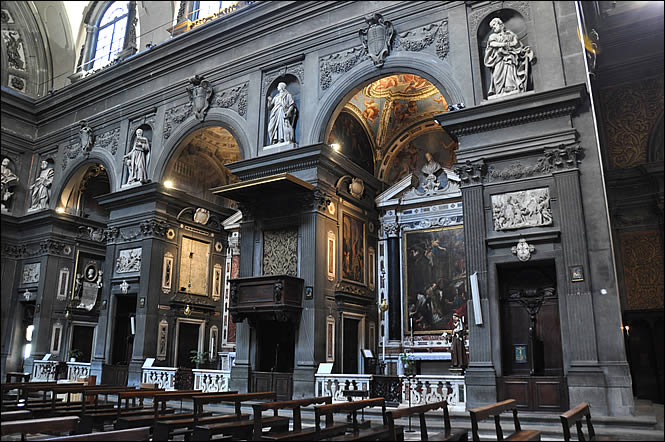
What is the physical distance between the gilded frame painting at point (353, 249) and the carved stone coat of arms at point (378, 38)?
4.59 m

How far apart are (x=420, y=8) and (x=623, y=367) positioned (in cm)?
953

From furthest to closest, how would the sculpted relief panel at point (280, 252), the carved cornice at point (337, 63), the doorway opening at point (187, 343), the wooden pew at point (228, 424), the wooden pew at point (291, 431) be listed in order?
the doorway opening at point (187, 343) → the carved cornice at point (337, 63) → the sculpted relief panel at point (280, 252) → the wooden pew at point (228, 424) → the wooden pew at point (291, 431)

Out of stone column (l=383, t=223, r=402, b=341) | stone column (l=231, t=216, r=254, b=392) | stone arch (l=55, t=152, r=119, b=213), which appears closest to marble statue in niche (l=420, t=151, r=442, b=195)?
stone column (l=383, t=223, r=402, b=341)

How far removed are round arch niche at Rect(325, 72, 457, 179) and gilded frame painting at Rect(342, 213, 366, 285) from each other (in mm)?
2198

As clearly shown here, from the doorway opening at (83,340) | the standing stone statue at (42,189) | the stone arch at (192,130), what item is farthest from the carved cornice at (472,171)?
the standing stone statue at (42,189)

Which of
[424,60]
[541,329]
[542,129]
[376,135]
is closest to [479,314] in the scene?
[541,329]

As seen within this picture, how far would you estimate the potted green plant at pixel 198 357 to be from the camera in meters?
18.0

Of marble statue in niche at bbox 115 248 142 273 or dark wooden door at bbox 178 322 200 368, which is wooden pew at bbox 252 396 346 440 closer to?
dark wooden door at bbox 178 322 200 368

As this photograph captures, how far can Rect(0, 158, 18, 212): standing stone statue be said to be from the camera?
2150cm

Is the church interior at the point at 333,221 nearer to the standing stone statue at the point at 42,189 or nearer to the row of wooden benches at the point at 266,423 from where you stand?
the row of wooden benches at the point at 266,423

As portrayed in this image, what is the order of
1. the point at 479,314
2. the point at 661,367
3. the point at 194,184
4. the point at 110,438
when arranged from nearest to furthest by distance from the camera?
the point at 661,367
the point at 110,438
the point at 479,314
the point at 194,184

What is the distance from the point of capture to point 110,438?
563 centimetres

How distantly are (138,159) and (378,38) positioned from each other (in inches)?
373

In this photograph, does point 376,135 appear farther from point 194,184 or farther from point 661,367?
point 661,367
